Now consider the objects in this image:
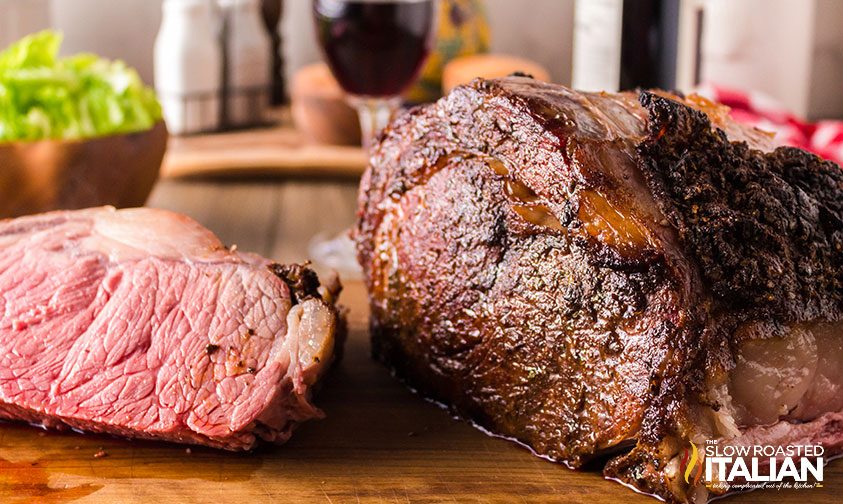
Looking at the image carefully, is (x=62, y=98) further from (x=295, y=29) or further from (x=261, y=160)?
(x=295, y=29)

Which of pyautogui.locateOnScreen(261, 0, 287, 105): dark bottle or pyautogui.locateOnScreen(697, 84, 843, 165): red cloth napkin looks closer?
pyautogui.locateOnScreen(697, 84, 843, 165): red cloth napkin

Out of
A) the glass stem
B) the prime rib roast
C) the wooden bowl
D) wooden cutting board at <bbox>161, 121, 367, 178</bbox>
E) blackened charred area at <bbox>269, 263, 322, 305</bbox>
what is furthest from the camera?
wooden cutting board at <bbox>161, 121, 367, 178</bbox>

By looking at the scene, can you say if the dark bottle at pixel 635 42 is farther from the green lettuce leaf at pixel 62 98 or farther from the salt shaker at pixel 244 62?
the salt shaker at pixel 244 62

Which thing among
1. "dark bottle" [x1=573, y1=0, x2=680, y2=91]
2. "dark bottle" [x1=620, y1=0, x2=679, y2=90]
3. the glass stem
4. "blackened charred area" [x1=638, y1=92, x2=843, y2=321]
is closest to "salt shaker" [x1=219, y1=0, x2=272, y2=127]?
the glass stem

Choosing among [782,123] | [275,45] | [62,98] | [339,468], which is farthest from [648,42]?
Result: [275,45]

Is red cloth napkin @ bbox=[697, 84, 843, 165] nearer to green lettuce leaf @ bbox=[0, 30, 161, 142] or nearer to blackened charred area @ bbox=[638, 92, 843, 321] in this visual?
blackened charred area @ bbox=[638, 92, 843, 321]

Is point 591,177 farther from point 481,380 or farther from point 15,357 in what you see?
point 15,357
